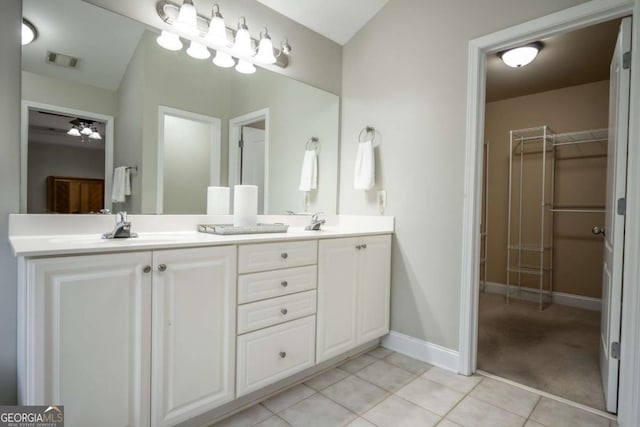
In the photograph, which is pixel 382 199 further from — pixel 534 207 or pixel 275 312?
pixel 534 207

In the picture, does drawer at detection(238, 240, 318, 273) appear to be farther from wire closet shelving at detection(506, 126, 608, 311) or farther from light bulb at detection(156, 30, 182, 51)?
wire closet shelving at detection(506, 126, 608, 311)

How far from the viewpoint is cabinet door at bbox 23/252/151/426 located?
1052 mm

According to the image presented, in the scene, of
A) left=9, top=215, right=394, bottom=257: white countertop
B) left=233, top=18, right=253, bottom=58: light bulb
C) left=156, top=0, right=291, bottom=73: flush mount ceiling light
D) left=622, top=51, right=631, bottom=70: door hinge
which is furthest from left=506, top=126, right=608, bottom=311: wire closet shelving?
left=233, top=18, right=253, bottom=58: light bulb

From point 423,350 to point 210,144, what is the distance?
1.90 meters

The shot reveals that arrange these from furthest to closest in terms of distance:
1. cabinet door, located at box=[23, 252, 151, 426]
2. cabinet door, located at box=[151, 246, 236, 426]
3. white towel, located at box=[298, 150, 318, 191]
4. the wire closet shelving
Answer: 1. the wire closet shelving
2. white towel, located at box=[298, 150, 318, 191]
3. cabinet door, located at box=[151, 246, 236, 426]
4. cabinet door, located at box=[23, 252, 151, 426]

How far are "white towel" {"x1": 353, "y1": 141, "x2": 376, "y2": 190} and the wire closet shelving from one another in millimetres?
2183

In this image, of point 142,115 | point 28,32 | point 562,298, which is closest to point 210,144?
point 142,115

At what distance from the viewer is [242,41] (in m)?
1.98

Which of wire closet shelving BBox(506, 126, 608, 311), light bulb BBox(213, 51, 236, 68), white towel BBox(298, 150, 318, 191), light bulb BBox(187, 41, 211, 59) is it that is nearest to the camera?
light bulb BBox(187, 41, 211, 59)

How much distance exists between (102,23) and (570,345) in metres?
3.62

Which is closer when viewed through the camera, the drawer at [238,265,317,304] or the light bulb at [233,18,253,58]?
the drawer at [238,265,317,304]

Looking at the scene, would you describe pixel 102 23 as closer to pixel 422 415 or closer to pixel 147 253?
pixel 147 253

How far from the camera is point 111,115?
1.66 meters

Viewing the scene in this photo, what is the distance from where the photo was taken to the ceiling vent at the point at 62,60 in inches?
59.0
